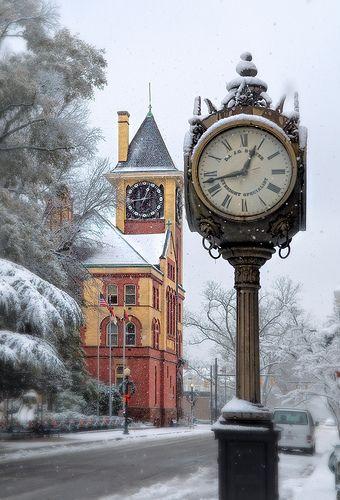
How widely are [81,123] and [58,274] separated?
6.07 m

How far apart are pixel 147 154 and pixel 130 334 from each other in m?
15.6

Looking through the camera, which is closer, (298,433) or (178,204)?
(298,433)

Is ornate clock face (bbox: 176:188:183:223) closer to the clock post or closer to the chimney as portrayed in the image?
the chimney

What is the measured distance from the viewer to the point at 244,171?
600 centimetres

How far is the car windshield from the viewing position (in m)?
26.2

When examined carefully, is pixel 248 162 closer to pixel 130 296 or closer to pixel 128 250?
pixel 130 296

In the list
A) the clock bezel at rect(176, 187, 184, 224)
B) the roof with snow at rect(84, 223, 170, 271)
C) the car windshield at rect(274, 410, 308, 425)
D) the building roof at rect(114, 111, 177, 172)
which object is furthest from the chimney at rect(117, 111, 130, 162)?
the car windshield at rect(274, 410, 308, 425)

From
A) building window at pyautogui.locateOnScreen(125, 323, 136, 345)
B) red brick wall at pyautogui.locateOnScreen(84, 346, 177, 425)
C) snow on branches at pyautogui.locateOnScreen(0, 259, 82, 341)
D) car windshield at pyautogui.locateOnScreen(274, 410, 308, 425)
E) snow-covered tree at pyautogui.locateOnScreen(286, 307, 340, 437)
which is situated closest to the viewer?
snow on branches at pyautogui.locateOnScreen(0, 259, 82, 341)

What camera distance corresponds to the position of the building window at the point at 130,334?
56.5 metres

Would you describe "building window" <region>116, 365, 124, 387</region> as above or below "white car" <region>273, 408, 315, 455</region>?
above

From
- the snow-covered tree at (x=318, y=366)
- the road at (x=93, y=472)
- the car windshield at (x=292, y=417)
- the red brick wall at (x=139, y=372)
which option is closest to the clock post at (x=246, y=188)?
the road at (x=93, y=472)

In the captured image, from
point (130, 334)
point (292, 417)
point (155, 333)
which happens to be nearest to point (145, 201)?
point (155, 333)

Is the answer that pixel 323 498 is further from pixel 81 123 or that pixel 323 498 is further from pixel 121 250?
pixel 121 250

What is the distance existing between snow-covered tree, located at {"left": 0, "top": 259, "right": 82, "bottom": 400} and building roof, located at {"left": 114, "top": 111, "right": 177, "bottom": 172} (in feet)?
127
